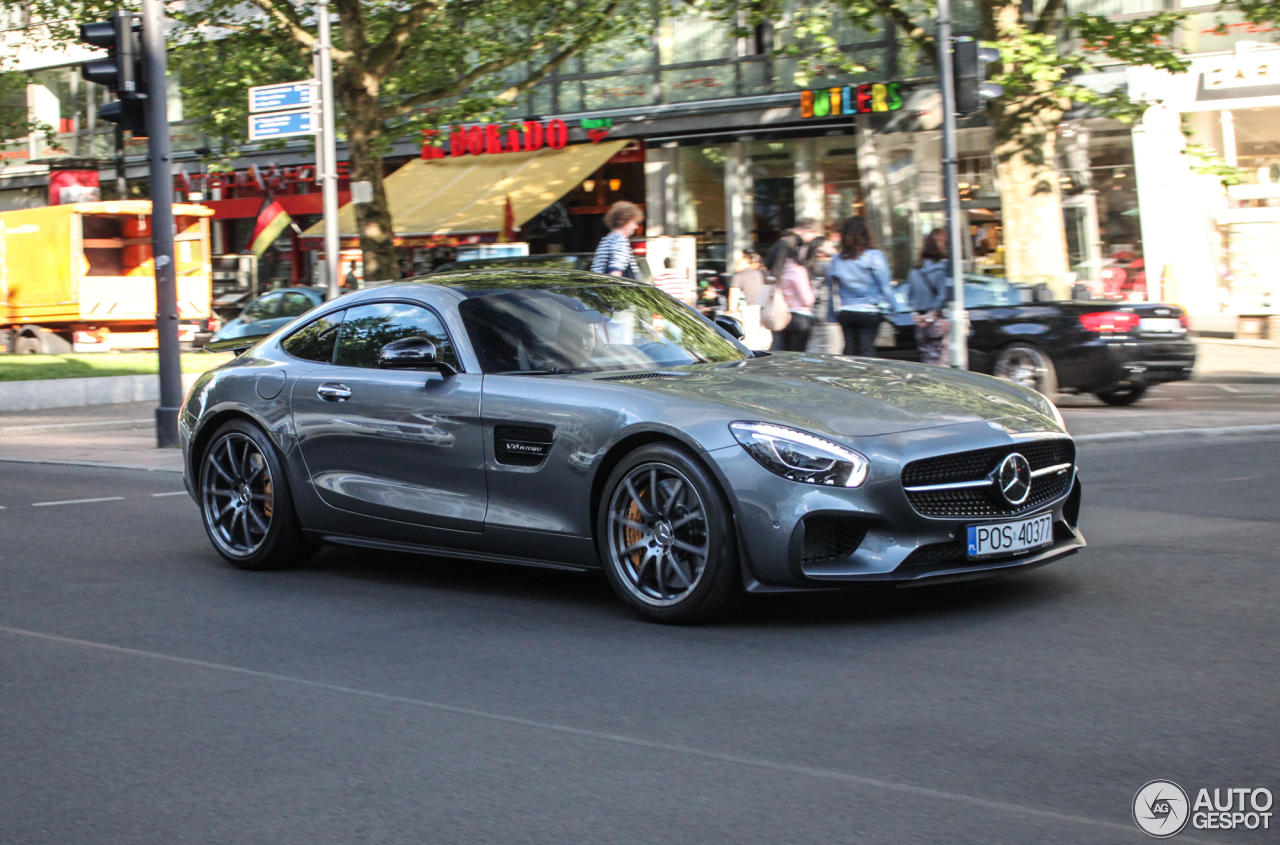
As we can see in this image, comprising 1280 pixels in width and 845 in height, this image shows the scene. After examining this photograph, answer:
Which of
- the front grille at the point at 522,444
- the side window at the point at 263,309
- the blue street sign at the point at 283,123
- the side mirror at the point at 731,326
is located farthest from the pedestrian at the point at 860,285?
the side window at the point at 263,309

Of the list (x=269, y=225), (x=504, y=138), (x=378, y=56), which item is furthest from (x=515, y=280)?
(x=269, y=225)

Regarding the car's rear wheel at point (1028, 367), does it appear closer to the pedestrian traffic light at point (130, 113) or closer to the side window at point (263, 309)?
the pedestrian traffic light at point (130, 113)

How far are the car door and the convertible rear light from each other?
917 centimetres

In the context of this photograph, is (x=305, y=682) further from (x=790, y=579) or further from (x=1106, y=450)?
(x=1106, y=450)

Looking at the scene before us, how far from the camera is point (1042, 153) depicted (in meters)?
20.1

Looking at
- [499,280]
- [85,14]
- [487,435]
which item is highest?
[85,14]

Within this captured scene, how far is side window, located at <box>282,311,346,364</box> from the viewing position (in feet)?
24.8

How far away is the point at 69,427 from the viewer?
1728 centimetres

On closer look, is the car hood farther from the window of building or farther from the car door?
the window of building

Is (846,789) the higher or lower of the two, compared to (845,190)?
lower

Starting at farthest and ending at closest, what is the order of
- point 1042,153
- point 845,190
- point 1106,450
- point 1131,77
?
point 845,190 < point 1131,77 < point 1042,153 < point 1106,450

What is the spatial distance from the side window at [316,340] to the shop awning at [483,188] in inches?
857

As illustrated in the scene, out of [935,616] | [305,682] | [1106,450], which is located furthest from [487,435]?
[1106,450]

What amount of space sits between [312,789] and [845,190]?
25.5m
